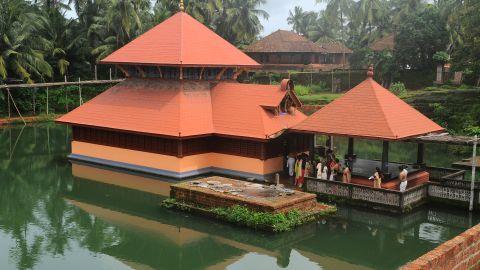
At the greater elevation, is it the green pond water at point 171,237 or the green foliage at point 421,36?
the green foliage at point 421,36

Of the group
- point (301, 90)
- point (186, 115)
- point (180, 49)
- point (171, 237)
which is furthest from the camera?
point (301, 90)

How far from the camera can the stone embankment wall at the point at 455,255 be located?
8461 millimetres

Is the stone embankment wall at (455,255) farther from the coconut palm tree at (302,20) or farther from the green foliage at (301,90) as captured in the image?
the coconut palm tree at (302,20)

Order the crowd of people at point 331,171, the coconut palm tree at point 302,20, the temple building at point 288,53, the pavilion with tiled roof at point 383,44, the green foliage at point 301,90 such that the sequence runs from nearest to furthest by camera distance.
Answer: the crowd of people at point 331,171 → the green foliage at point 301,90 → the pavilion with tiled roof at point 383,44 → the temple building at point 288,53 → the coconut palm tree at point 302,20

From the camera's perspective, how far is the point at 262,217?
15.0 m

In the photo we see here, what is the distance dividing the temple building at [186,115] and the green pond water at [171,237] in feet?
9.26

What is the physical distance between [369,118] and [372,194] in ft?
8.26

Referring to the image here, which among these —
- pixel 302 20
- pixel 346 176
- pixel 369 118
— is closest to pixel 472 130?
→ pixel 369 118

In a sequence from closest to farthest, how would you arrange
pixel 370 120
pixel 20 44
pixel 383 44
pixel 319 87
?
pixel 370 120 → pixel 20 44 → pixel 319 87 → pixel 383 44

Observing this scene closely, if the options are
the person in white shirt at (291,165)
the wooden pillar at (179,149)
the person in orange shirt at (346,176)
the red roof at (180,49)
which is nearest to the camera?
the person in orange shirt at (346,176)

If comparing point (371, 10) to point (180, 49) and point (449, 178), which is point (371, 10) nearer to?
point (180, 49)

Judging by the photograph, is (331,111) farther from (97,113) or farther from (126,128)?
(97,113)

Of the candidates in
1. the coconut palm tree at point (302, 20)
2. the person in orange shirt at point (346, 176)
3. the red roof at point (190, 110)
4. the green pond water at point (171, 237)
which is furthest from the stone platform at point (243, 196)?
the coconut palm tree at point (302, 20)

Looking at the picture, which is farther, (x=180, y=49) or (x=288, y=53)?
(x=288, y=53)
